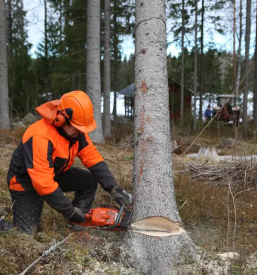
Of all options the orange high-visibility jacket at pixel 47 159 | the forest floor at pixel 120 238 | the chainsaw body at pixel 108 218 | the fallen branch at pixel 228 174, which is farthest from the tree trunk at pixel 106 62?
the chainsaw body at pixel 108 218

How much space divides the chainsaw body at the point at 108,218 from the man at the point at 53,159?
98 mm

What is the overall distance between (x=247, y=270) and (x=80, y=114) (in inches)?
72.1

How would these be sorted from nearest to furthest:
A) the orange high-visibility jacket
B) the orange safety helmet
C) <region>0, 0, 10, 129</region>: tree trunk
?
the orange high-visibility jacket → the orange safety helmet → <region>0, 0, 10, 129</region>: tree trunk

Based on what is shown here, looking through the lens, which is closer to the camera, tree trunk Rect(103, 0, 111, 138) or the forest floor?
the forest floor

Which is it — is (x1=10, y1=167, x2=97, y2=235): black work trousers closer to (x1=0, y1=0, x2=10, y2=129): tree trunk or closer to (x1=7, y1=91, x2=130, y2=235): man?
(x1=7, y1=91, x2=130, y2=235): man

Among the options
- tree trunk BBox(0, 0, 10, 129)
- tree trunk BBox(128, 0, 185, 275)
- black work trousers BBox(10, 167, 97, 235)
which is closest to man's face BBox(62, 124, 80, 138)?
tree trunk BBox(128, 0, 185, 275)

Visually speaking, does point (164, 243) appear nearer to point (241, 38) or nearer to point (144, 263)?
point (144, 263)

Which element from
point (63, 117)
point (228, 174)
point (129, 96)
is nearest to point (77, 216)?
point (63, 117)

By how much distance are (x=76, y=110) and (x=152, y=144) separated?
73cm

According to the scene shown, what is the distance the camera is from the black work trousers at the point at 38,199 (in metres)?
2.90

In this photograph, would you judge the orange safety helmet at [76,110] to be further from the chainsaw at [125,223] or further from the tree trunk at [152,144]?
the chainsaw at [125,223]

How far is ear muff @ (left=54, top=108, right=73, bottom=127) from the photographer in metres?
2.65

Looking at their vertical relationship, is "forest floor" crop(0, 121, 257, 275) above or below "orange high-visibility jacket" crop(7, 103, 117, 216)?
below

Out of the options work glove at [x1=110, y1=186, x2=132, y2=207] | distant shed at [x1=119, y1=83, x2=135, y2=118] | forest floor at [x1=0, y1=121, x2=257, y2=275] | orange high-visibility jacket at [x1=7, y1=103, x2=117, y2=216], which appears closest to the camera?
forest floor at [x1=0, y1=121, x2=257, y2=275]
